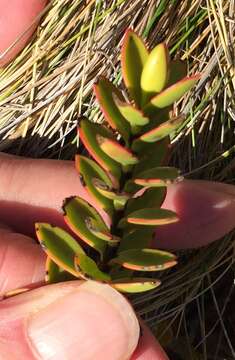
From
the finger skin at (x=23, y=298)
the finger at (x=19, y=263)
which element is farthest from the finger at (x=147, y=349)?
the finger at (x=19, y=263)

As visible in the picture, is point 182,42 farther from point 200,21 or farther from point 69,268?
point 69,268

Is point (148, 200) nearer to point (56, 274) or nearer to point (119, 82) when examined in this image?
point (56, 274)

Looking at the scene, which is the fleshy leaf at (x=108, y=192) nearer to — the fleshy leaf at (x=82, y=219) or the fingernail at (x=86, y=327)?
the fleshy leaf at (x=82, y=219)

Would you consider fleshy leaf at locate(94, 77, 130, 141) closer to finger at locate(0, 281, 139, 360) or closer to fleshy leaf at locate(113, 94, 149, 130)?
fleshy leaf at locate(113, 94, 149, 130)

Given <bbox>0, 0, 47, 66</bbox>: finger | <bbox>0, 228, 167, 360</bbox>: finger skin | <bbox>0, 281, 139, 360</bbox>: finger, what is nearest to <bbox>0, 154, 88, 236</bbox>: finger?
<bbox>0, 228, 167, 360</bbox>: finger skin

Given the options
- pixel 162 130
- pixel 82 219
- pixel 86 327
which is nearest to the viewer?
pixel 162 130

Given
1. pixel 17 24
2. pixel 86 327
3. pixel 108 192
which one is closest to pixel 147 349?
pixel 86 327

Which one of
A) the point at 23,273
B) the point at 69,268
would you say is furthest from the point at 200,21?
the point at 69,268
